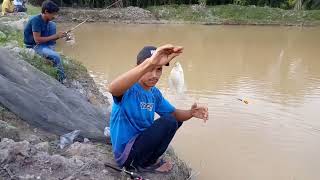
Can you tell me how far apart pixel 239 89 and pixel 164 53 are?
219 inches

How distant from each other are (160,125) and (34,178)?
91cm

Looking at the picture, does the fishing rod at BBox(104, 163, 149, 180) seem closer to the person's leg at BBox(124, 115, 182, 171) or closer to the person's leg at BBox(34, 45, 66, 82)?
the person's leg at BBox(124, 115, 182, 171)

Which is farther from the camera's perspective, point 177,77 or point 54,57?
point 54,57

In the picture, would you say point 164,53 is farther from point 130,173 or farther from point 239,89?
point 239,89

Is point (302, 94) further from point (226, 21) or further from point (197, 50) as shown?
point (226, 21)

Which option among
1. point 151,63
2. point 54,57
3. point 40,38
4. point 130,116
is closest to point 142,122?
point 130,116

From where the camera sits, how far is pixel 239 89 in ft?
26.6

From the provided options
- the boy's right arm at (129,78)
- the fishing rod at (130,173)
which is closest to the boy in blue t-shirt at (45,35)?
the fishing rod at (130,173)

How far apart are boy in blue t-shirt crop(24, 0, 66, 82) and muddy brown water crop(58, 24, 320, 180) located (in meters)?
1.78

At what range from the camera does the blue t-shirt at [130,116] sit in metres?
3.21

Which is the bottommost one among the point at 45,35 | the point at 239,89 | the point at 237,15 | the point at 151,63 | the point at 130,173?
the point at 239,89

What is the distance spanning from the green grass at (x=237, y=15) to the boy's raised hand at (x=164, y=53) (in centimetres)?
1509

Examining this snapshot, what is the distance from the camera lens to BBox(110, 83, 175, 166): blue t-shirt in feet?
10.5

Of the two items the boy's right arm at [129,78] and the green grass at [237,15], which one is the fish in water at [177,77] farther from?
the green grass at [237,15]
